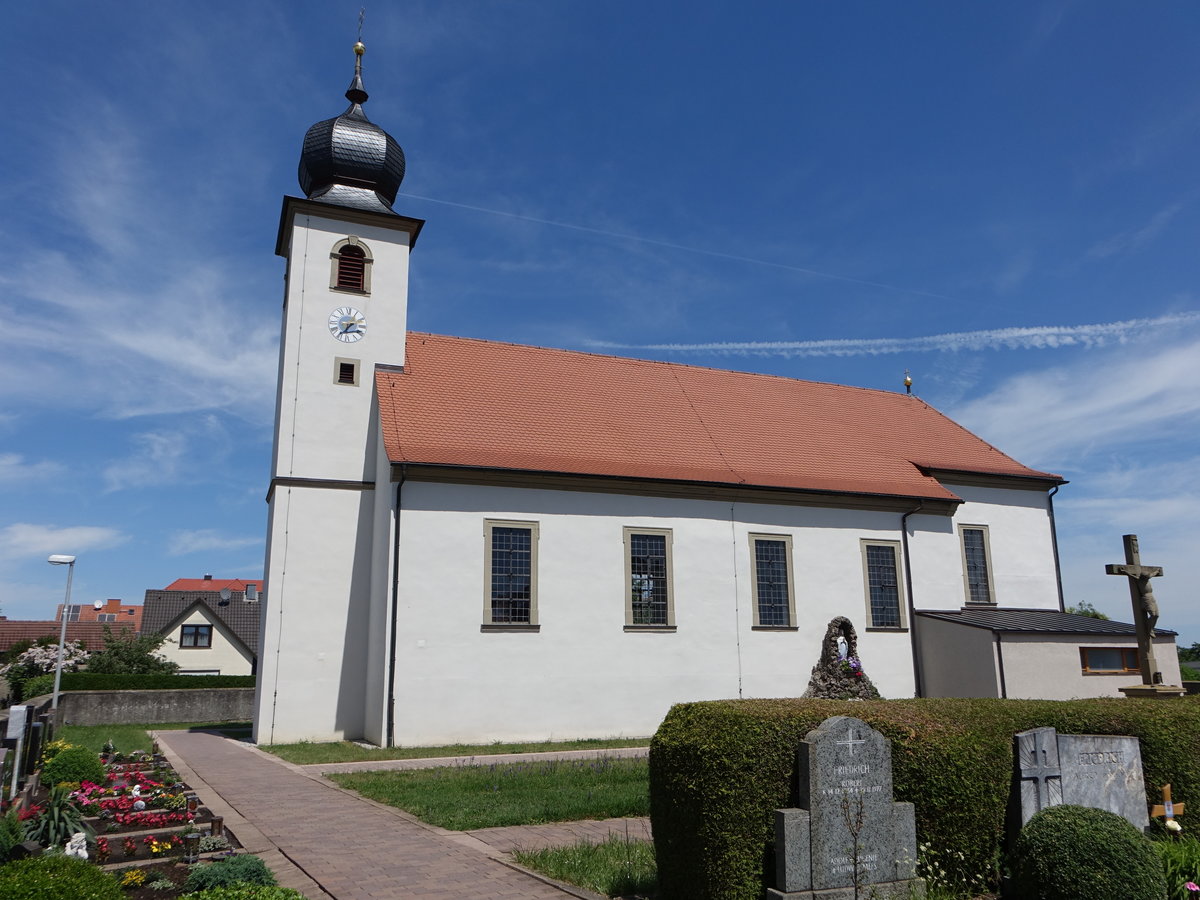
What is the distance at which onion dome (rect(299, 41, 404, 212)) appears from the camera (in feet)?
76.6

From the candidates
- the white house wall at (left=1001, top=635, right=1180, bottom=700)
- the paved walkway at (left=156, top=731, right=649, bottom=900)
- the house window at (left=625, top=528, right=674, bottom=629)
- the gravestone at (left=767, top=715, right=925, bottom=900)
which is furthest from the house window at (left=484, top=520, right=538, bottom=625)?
the gravestone at (left=767, top=715, right=925, bottom=900)

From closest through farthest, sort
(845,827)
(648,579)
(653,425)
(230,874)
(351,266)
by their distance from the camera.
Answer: (230,874), (845,827), (648,579), (351,266), (653,425)

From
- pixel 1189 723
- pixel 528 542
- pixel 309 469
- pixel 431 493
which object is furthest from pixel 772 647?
pixel 1189 723

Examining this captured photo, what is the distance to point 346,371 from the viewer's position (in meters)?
Answer: 22.2

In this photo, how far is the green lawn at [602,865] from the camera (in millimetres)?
7402

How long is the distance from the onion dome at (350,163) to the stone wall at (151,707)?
1518 cm

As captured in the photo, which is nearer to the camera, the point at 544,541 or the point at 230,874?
the point at 230,874

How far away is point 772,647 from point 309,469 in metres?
11.6

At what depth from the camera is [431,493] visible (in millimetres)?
A: 19625

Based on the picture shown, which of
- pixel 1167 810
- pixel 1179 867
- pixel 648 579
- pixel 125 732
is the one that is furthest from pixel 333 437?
pixel 1179 867

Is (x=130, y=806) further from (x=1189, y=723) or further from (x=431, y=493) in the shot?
(x=1189, y=723)

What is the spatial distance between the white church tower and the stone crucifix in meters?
13.5

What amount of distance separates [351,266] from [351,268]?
50mm

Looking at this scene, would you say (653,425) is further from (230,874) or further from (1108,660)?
(230,874)
